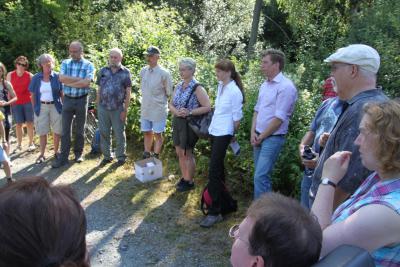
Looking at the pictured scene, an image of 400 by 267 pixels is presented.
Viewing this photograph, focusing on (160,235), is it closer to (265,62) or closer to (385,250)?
(265,62)

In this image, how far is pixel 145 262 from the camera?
4.55 m

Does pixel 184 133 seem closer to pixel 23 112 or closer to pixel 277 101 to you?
pixel 277 101

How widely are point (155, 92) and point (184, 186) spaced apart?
62.5 inches

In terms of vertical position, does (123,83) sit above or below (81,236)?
below

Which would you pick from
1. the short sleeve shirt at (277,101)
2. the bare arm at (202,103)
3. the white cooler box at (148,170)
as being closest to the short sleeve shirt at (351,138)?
the short sleeve shirt at (277,101)

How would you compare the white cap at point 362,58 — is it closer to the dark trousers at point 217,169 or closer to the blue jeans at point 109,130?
the dark trousers at point 217,169

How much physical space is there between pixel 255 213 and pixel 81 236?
0.66 meters

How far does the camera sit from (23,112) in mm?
7930

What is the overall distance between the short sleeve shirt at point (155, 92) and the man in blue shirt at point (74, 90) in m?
0.88

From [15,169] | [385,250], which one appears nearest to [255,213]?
[385,250]

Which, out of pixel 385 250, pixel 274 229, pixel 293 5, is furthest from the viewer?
pixel 293 5

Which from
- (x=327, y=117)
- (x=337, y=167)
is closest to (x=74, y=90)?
(x=327, y=117)

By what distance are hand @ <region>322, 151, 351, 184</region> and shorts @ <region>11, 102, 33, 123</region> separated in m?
6.76

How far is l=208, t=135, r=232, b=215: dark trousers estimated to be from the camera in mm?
5055
